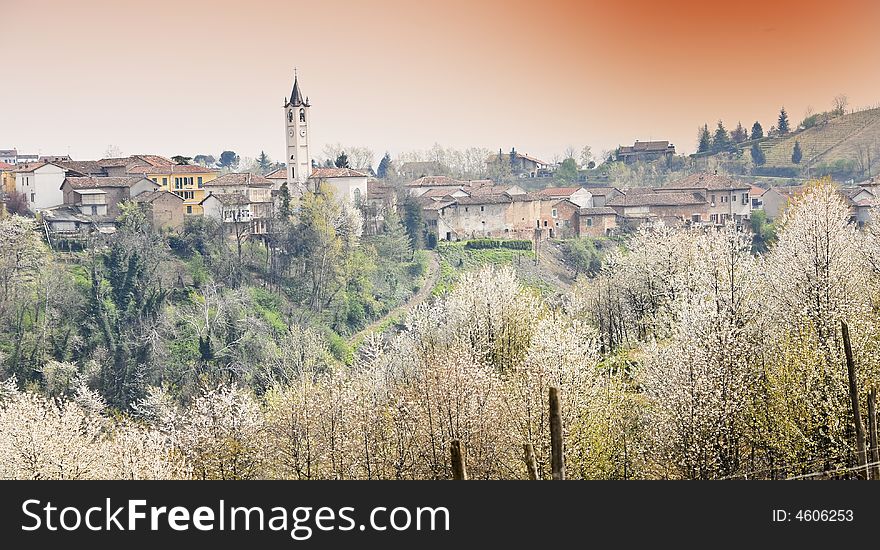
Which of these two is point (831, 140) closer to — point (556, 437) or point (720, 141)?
point (720, 141)

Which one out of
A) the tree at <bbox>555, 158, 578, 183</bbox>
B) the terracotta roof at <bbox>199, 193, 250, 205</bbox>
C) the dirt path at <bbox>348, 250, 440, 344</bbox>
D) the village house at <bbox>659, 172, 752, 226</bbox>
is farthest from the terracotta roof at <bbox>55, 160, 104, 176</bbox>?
the tree at <bbox>555, 158, 578, 183</bbox>

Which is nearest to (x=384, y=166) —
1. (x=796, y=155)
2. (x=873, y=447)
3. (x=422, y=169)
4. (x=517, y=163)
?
(x=422, y=169)

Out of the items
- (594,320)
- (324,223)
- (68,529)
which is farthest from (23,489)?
Result: (324,223)

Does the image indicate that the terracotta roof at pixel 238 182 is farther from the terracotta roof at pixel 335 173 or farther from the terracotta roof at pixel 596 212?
the terracotta roof at pixel 596 212

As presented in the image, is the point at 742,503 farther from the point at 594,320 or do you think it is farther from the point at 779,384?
the point at 594,320

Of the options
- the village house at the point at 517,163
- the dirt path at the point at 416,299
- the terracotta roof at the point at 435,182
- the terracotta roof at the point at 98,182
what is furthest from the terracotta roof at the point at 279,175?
the village house at the point at 517,163

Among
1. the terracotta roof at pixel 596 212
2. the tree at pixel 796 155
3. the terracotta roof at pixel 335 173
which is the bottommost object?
the terracotta roof at pixel 596 212

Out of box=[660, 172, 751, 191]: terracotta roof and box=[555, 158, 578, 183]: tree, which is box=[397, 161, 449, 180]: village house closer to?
box=[555, 158, 578, 183]: tree
